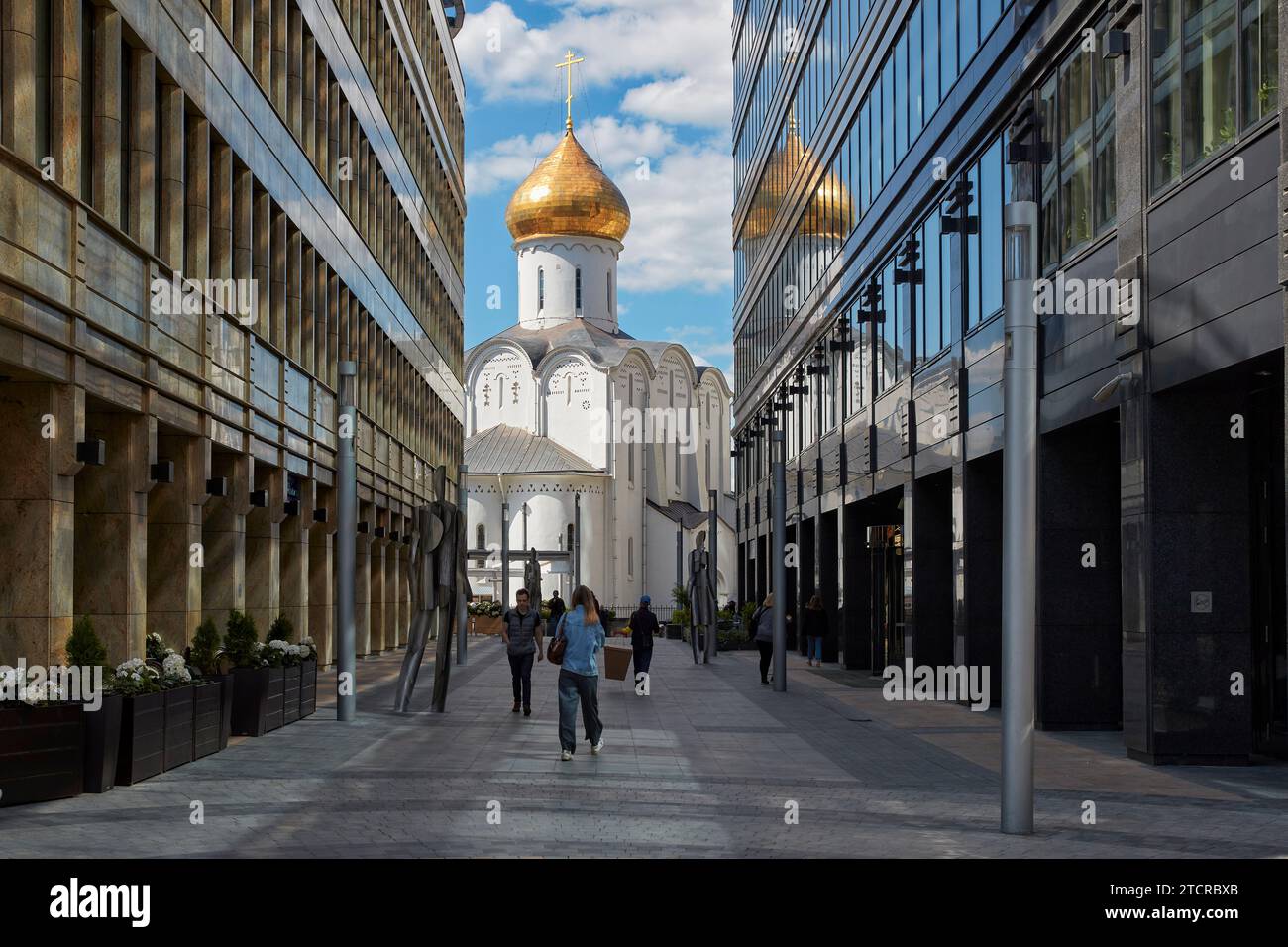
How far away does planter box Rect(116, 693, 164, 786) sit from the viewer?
13.6 m

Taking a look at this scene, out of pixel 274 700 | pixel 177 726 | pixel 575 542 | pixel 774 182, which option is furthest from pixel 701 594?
pixel 575 542

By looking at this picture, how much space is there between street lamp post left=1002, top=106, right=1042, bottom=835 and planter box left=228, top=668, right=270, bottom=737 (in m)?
9.71

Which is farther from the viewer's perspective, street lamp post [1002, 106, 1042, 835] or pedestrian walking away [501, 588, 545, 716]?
pedestrian walking away [501, 588, 545, 716]

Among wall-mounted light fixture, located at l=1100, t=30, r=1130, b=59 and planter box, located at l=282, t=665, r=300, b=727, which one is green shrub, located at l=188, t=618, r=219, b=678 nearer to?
planter box, located at l=282, t=665, r=300, b=727

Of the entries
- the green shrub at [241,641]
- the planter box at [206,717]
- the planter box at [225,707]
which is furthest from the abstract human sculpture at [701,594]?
the planter box at [206,717]

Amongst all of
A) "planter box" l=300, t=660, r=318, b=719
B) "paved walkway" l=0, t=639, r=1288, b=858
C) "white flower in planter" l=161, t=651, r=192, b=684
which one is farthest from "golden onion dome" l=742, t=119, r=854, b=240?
"white flower in planter" l=161, t=651, r=192, b=684

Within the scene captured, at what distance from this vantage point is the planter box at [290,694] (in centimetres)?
1991

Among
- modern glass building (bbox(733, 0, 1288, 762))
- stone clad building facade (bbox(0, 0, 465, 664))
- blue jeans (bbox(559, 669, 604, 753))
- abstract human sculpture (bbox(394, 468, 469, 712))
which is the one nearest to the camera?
modern glass building (bbox(733, 0, 1288, 762))

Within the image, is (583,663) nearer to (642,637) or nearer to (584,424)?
(642,637)

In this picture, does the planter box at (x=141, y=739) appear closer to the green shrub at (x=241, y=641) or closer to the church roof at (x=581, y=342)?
the green shrub at (x=241, y=641)

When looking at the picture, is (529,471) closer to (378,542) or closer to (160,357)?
(378,542)

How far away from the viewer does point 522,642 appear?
874 inches
